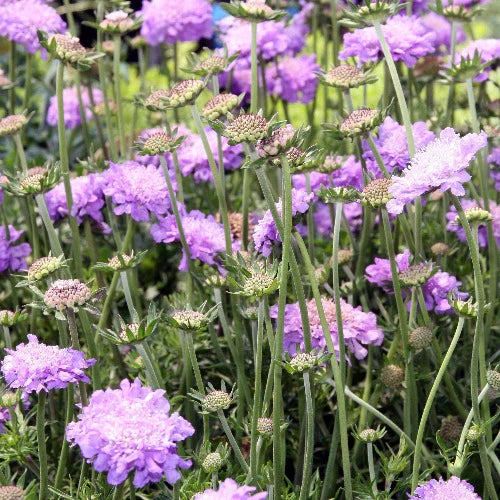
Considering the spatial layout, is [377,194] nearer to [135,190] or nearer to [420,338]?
[420,338]

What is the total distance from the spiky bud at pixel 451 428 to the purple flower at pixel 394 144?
54 centimetres

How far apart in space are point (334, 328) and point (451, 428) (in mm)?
315

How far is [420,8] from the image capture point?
2.70m

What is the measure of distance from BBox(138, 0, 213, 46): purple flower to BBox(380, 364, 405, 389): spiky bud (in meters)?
1.33

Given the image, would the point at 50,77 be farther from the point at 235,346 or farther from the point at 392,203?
the point at 392,203

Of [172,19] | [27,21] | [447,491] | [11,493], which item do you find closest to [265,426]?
[447,491]

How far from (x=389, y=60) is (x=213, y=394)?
2.39 feet

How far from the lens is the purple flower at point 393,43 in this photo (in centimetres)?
201

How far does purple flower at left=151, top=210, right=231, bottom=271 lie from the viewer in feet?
6.44

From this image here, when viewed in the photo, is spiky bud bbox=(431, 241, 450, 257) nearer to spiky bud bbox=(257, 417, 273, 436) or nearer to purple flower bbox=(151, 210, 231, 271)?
purple flower bbox=(151, 210, 231, 271)

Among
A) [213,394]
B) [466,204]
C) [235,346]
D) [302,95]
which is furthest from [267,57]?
[213,394]

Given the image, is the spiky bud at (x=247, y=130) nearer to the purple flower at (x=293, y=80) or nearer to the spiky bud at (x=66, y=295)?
the spiky bud at (x=66, y=295)

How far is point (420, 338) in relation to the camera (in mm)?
1665

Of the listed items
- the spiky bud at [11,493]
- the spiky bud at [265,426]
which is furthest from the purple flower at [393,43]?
the spiky bud at [11,493]
